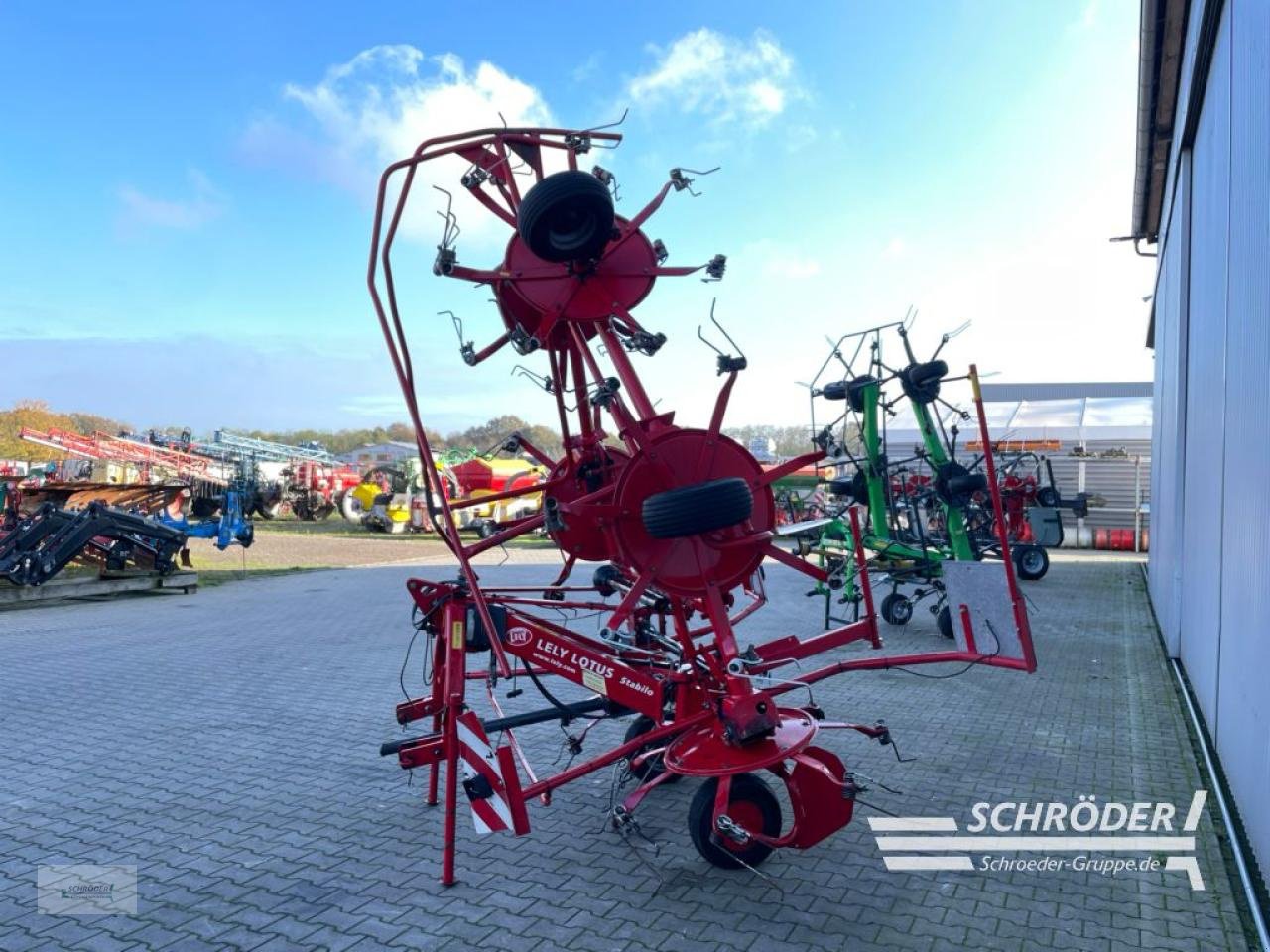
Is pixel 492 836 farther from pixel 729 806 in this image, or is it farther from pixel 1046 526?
pixel 1046 526

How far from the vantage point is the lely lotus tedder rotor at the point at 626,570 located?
4.24m

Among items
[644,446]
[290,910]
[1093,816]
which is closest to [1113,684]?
[1093,816]

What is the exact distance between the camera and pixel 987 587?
185 inches

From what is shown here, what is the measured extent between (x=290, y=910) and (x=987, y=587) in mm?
3694

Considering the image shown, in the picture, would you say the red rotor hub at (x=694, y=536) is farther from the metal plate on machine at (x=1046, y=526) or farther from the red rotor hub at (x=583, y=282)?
the metal plate on machine at (x=1046, y=526)

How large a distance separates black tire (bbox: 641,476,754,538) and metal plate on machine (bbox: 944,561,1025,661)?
4.48 ft

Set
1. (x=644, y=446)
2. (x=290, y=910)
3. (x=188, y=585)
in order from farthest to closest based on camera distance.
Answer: (x=188, y=585) → (x=644, y=446) → (x=290, y=910)

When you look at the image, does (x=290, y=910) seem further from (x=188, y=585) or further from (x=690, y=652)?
(x=188, y=585)

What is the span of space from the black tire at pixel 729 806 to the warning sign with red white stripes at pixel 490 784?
31.9 inches

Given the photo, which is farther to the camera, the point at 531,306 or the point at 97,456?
the point at 97,456

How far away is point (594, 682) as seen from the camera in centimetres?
465

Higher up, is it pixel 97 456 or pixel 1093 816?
pixel 97 456

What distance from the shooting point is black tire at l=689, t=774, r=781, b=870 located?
4.21 metres

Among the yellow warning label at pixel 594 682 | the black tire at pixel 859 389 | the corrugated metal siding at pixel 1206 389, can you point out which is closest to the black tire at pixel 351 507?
the black tire at pixel 859 389
